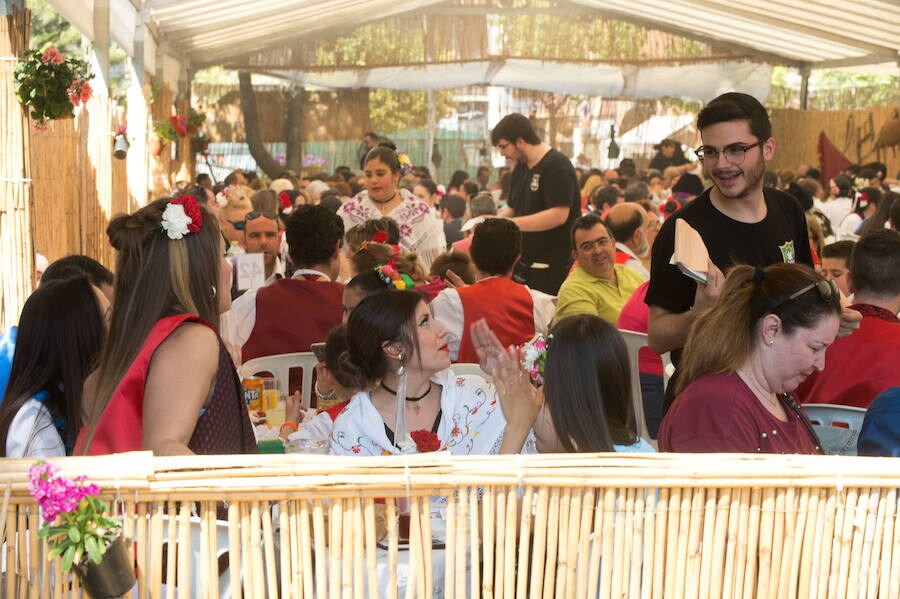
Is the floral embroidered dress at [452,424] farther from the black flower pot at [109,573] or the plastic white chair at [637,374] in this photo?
the plastic white chair at [637,374]

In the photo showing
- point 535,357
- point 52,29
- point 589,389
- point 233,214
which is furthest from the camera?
point 52,29

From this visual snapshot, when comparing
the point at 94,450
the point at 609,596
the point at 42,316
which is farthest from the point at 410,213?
the point at 609,596

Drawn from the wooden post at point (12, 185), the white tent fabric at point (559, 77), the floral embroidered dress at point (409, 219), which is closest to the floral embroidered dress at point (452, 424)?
the wooden post at point (12, 185)

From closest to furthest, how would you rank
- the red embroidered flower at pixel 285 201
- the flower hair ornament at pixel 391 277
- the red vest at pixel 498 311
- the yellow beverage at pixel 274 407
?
the yellow beverage at pixel 274 407
the flower hair ornament at pixel 391 277
the red vest at pixel 498 311
the red embroidered flower at pixel 285 201

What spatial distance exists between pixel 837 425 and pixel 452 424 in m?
1.23

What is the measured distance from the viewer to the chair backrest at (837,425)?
3324 mm

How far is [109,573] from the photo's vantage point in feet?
5.46

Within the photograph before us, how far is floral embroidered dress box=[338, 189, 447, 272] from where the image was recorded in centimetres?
676

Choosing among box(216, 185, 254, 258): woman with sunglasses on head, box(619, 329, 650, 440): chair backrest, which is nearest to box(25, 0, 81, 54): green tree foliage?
box(216, 185, 254, 258): woman with sunglasses on head

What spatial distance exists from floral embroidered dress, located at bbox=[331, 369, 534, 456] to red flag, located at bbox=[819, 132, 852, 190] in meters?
15.1

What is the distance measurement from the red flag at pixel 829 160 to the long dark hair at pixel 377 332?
49.4ft

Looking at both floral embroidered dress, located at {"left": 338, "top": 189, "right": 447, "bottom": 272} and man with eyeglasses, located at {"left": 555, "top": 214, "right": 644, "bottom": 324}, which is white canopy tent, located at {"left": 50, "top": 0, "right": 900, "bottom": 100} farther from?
man with eyeglasses, located at {"left": 555, "top": 214, "right": 644, "bottom": 324}

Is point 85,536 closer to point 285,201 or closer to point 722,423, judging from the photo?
point 722,423

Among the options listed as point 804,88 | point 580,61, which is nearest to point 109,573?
point 580,61
